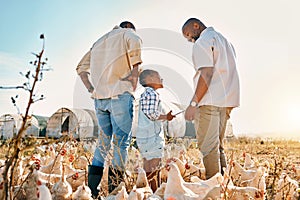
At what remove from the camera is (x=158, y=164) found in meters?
3.77

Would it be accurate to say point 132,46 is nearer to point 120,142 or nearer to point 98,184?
point 120,142

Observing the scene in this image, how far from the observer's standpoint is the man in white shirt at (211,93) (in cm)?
308

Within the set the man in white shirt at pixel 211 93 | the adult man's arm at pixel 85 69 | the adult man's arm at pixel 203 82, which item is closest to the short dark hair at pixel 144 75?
the adult man's arm at pixel 85 69

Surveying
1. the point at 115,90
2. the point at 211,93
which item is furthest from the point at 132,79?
the point at 211,93

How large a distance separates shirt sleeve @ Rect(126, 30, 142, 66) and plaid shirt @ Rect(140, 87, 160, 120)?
2.10 feet

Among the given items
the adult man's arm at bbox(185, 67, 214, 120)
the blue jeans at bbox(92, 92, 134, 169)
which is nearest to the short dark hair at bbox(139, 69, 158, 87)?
the blue jeans at bbox(92, 92, 134, 169)

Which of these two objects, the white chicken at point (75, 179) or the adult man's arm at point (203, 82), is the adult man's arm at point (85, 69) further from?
the adult man's arm at point (203, 82)

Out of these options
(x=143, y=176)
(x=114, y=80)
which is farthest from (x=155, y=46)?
(x=143, y=176)

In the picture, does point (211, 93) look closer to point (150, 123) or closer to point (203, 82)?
point (203, 82)

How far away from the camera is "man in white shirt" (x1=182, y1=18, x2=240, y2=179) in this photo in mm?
3080

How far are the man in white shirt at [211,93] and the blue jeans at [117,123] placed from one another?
1.79ft

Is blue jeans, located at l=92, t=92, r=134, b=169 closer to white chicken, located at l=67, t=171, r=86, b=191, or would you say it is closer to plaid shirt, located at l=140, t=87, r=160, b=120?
white chicken, located at l=67, t=171, r=86, b=191

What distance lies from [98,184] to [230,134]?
50.0 feet

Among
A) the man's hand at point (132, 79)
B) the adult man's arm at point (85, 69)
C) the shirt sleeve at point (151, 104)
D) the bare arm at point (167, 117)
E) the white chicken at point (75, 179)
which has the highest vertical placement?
the adult man's arm at point (85, 69)
